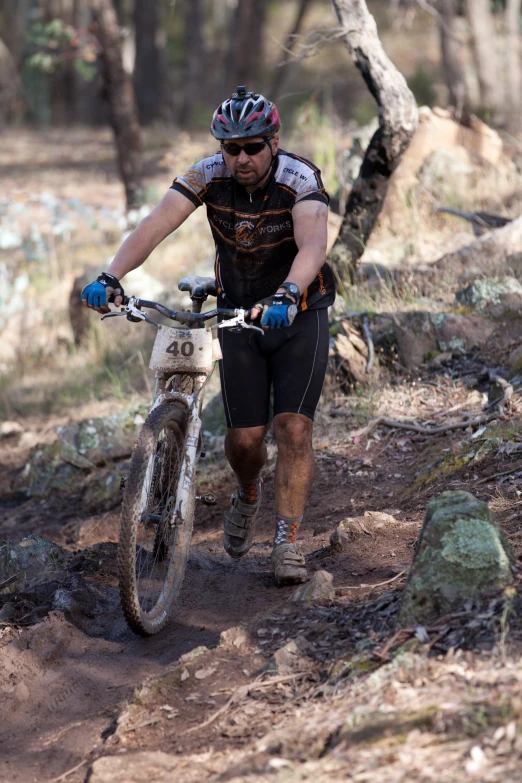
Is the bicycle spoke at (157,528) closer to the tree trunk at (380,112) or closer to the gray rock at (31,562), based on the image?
the gray rock at (31,562)

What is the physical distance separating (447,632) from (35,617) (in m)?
2.14

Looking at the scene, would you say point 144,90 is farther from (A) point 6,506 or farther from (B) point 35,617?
(B) point 35,617

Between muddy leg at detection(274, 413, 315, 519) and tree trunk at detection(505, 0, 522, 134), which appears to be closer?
muddy leg at detection(274, 413, 315, 519)

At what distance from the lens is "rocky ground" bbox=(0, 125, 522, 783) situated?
2.95 metres

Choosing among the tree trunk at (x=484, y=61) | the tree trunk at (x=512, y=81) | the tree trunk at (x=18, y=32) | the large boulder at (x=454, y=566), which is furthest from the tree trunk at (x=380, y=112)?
the tree trunk at (x=18, y=32)

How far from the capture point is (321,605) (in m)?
4.17

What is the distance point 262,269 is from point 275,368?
497mm

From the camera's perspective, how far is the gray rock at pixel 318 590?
424cm

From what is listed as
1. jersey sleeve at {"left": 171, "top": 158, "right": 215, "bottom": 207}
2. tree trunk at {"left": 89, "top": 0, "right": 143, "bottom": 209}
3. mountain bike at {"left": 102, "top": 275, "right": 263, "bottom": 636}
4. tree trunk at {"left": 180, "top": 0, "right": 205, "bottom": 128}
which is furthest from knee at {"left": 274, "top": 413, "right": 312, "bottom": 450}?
tree trunk at {"left": 180, "top": 0, "right": 205, "bottom": 128}

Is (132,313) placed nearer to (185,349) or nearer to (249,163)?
(185,349)

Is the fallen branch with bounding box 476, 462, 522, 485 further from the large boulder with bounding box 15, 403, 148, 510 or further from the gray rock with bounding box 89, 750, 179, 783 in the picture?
the large boulder with bounding box 15, 403, 148, 510

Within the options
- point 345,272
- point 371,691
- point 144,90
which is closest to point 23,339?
point 345,272

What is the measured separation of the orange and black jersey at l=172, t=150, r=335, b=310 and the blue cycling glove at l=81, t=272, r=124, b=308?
2.03ft

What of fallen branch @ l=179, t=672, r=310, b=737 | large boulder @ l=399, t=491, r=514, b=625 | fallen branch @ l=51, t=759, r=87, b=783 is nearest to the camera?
fallen branch @ l=51, t=759, r=87, b=783
